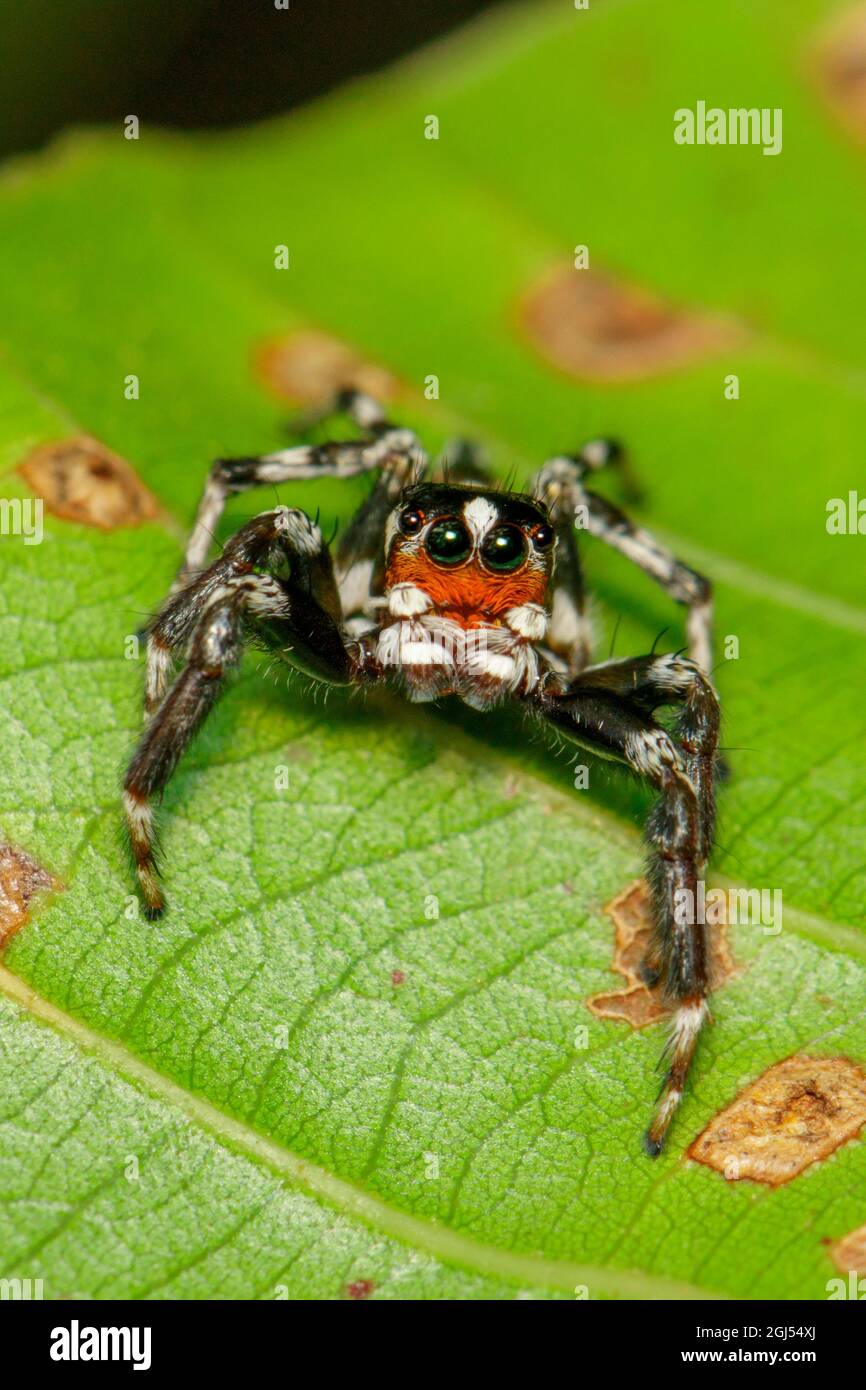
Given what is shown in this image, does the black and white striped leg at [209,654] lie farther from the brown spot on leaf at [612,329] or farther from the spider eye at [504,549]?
the brown spot on leaf at [612,329]

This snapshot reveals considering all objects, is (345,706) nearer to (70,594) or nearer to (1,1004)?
(70,594)

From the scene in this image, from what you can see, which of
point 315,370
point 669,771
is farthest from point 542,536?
point 315,370

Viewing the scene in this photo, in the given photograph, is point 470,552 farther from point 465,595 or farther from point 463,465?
point 463,465

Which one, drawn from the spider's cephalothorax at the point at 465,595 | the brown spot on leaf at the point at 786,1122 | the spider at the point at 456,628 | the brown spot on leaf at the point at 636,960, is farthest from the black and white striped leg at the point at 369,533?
the brown spot on leaf at the point at 786,1122

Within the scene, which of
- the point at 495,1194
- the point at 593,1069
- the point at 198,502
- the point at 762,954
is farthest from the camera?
the point at 198,502

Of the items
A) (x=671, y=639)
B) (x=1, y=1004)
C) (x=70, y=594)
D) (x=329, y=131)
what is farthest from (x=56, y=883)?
(x=329, y=131)
